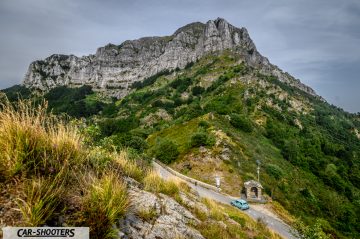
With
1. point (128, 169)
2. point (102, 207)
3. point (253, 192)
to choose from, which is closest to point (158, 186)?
point (128, 169)

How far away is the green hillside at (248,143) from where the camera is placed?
41.9m

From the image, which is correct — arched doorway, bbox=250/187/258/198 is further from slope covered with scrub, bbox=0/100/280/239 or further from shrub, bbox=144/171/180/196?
slope covered with scrub, bbox=0/100/280/239

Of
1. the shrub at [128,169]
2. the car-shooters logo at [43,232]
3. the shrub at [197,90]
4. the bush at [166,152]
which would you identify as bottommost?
the bush at [166,152]

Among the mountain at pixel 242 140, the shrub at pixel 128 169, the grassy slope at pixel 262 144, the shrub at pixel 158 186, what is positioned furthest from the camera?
the grassy slope at pixel 262 144

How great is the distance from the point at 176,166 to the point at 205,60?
5351 inches

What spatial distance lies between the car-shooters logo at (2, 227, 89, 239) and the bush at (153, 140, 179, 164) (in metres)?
41.6

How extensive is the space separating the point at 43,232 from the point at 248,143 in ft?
178

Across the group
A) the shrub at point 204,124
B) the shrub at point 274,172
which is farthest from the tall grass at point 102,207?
the shrub at point 204,124

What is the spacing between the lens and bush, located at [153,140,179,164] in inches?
1775

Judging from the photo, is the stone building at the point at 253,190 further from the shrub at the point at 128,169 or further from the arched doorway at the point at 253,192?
the shrub at the point at 128,169

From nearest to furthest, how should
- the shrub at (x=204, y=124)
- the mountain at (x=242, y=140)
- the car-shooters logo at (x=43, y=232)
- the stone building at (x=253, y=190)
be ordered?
the car-shooters logo at (x=43, y=232), the stone building at (x=253, y=190), the mountain at (x=242, y=140), the shrub at (x=204, y=124)

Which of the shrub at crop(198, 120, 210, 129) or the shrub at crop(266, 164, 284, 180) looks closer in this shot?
the shrub at crop(266, 164, 284, 180)

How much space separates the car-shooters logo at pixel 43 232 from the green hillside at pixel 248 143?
382 cm

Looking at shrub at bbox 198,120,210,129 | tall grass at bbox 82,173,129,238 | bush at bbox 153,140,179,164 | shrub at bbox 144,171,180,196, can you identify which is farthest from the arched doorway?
tall grass at bbox 82,173,129,238
